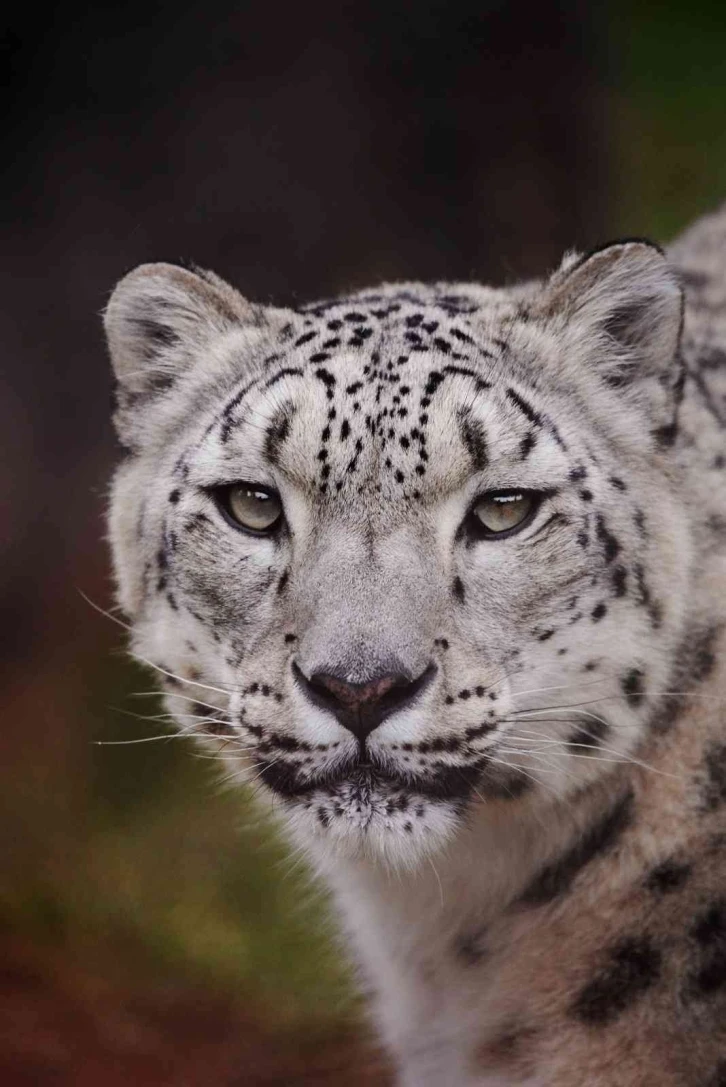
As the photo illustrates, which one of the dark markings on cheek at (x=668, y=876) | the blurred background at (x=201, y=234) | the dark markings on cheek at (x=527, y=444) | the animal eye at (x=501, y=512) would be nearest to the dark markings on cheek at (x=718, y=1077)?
the dark markings on cheek at (x=668, y=876)

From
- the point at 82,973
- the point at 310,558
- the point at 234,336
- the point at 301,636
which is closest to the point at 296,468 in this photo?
the point at 310,558

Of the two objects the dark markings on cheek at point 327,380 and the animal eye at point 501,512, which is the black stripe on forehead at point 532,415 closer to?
the animal eye at point 501,512

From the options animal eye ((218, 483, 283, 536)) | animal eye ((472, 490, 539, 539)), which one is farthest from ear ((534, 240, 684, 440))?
animal eye ((218, 483, 283, 536))

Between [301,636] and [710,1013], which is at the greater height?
[301,636]

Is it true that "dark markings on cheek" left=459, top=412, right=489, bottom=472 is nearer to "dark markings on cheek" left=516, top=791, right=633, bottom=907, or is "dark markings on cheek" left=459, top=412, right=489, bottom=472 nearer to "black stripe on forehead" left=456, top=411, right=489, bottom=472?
"black stripe on forehead" left=456, top=411, right=489, bottom=472

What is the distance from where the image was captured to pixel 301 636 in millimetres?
2750

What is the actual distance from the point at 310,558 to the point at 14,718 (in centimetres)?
449

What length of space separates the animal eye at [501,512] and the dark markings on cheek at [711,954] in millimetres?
918

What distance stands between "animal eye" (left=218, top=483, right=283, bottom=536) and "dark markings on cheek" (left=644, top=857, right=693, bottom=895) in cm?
113

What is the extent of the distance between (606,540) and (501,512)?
253 millimetres

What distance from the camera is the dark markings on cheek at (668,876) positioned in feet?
9.98

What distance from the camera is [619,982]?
3.05m

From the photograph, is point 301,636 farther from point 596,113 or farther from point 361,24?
point 596,113

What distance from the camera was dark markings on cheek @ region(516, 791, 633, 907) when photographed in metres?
3.15
